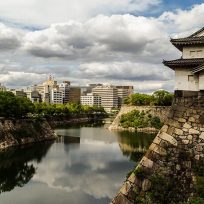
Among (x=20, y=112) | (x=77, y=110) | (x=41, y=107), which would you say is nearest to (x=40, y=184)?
(x=20, y=112)

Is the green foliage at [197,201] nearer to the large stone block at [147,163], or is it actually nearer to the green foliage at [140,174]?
the green foliage at [140,174]

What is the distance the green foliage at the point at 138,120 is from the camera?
A: 242 ft

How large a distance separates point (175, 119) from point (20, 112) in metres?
41.2

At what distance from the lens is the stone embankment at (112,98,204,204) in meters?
15.2

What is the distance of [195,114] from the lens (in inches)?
627

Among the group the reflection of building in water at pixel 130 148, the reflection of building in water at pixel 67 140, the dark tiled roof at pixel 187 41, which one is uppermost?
the dark tiled roof at pixel 187 41

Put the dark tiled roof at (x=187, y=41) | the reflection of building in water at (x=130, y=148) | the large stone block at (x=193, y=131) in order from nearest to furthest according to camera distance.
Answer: the large stone block at (x=193, y=131) < the dark tiled roof at (x=187, y=41) < the reflection of building in water at (x=130, y=148)

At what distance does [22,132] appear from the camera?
5169 centimetres

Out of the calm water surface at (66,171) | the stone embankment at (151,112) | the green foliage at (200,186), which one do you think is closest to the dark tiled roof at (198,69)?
the green foliage at (200,186)

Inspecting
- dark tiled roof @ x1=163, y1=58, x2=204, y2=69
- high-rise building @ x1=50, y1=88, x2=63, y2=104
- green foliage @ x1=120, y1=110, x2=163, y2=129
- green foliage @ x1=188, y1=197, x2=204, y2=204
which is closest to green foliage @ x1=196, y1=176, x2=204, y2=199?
green foliage @ x1=188, y1=197, x2=204, y2=204

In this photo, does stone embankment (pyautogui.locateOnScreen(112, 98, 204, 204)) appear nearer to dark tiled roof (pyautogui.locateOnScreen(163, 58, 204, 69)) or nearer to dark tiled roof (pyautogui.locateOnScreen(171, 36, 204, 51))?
dark tiled roof (pyautogui.locateOnScreen(163, 58, 204, 69))

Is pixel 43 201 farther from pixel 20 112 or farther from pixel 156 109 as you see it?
pixel 156 109

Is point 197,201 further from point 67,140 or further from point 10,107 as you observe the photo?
point 67,140

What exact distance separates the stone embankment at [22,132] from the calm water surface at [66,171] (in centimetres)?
211
